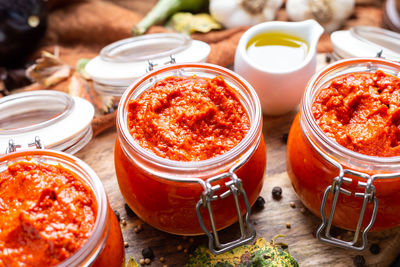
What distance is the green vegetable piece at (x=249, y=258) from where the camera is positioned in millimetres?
1895

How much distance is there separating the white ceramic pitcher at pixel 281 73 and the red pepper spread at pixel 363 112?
1.08 ft

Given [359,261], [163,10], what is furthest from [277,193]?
[163,10]

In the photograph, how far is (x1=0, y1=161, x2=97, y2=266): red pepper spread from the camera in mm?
1468

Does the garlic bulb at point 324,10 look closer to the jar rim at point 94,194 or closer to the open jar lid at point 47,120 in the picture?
the open jar lid at point 47,120

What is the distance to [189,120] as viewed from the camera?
1801 mm

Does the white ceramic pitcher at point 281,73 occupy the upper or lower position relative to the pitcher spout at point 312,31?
lower

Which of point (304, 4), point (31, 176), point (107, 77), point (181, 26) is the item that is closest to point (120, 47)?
point (107, 77)

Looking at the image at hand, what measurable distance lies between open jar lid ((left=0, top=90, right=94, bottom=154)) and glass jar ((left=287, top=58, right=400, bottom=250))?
1098 millimetres

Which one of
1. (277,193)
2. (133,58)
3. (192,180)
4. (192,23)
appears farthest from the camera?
(192,23)

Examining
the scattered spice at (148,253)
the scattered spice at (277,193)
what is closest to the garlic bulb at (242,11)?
the scattered spice at (277,193)

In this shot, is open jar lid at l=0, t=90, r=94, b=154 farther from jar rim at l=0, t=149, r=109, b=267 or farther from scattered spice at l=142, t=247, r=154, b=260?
scattered spice at l=142, t=247, r=154, b=260

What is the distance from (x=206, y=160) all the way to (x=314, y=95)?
655 millimetres

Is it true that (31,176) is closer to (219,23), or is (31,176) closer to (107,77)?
(107,77)

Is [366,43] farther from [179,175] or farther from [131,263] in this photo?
[131,263]
